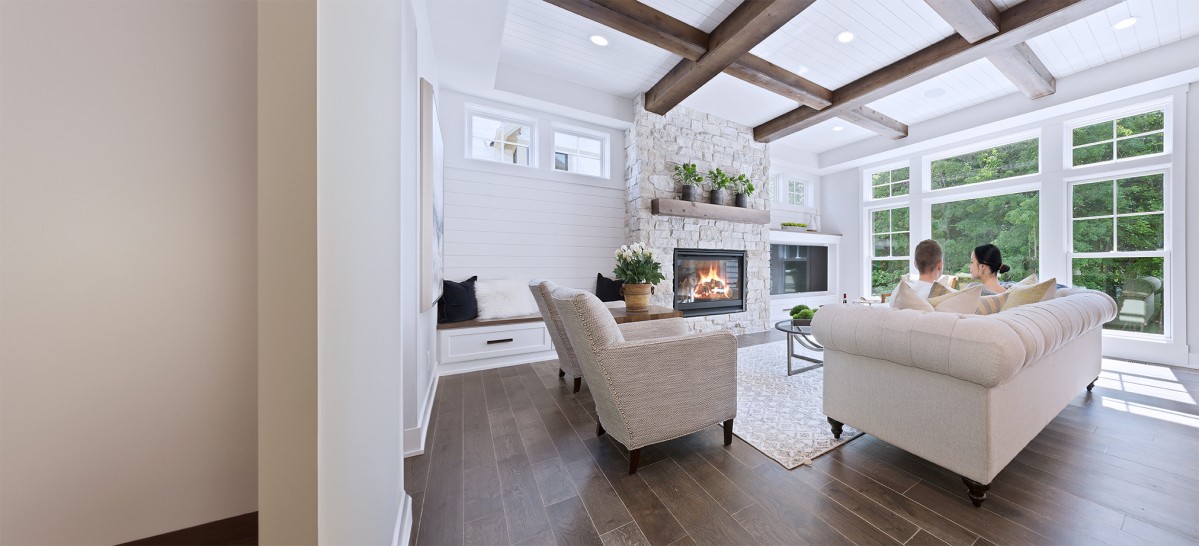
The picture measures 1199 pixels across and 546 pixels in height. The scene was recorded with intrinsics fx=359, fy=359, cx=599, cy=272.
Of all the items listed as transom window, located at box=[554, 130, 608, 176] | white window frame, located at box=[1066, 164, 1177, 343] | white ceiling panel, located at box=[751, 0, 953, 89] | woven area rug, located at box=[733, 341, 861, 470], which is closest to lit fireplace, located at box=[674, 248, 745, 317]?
woven area rug, located at box=[733, 341, 861, 470]

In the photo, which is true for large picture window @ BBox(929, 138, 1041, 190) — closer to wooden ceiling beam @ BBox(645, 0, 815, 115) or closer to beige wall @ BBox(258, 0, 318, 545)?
wooden ceiling beam @ BBox(645, 0, 815, 115)

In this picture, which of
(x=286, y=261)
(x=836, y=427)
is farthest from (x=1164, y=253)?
(x=286, y=261)

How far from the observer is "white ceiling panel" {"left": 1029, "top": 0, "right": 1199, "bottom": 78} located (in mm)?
2719

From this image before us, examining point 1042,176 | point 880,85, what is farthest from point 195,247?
point 1042,176

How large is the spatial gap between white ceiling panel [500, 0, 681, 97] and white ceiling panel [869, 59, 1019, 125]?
9.28 feet

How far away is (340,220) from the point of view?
681mm

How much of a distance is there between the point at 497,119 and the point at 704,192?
8.62 ft

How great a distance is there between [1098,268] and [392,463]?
647 cm

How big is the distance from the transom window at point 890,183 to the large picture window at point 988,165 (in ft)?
1.06

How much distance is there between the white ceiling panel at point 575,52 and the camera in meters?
2.86

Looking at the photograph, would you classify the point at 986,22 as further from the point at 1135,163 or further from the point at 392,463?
the point at 392,463

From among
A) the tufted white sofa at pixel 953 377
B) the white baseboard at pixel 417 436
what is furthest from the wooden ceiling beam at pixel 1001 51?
the white baseboard at pixel 417 436

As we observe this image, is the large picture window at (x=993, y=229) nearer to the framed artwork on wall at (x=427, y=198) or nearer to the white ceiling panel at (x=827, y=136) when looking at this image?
the white ceiling panel at (x=827, y=136)

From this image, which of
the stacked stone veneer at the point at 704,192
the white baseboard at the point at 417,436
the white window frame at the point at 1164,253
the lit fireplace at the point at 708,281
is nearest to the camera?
the white baseboard at the point at 417,436
